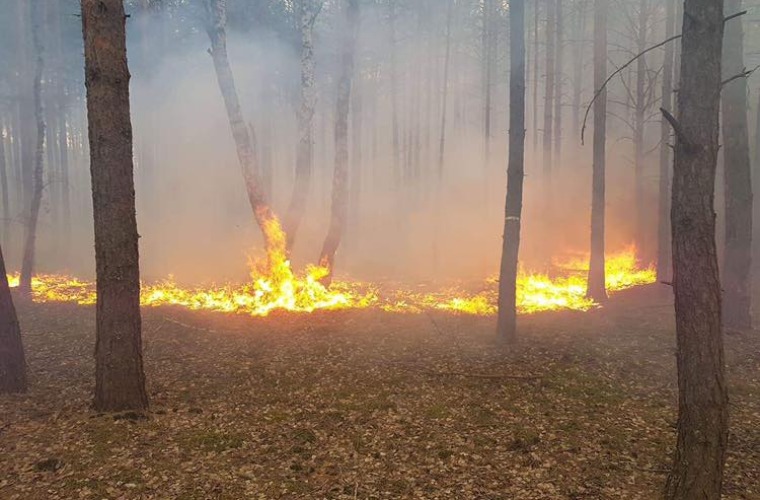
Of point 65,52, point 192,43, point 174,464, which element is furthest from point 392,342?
point 65,52

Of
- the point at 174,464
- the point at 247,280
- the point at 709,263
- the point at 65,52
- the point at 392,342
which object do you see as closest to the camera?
the point at 709,263

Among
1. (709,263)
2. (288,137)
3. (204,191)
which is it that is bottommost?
(709,263)

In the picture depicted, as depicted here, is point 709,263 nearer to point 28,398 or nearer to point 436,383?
point 436,383

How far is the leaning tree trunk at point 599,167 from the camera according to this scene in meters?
13.6

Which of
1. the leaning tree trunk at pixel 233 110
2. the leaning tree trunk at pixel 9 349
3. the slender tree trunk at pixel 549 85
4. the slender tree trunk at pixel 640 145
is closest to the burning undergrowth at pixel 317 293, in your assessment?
the leaning tree trunk at pixel 233 110

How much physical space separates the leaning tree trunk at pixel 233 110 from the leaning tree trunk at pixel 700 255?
11728 mm

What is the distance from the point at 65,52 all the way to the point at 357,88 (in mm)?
17994

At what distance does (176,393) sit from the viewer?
734 cm

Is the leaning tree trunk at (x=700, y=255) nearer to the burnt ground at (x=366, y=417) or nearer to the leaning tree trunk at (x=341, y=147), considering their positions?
the burnt ground at (x=366, y=417)

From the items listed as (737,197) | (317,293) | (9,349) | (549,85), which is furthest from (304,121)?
(737,197)

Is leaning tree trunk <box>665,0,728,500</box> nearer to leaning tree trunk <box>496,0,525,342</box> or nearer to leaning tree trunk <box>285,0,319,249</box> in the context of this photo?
leaning tree trunk <box>496,0,525,342</box>

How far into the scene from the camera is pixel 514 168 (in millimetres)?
9969

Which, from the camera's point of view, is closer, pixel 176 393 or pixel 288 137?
pixel 176 393

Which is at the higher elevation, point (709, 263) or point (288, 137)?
point (288, 137)
